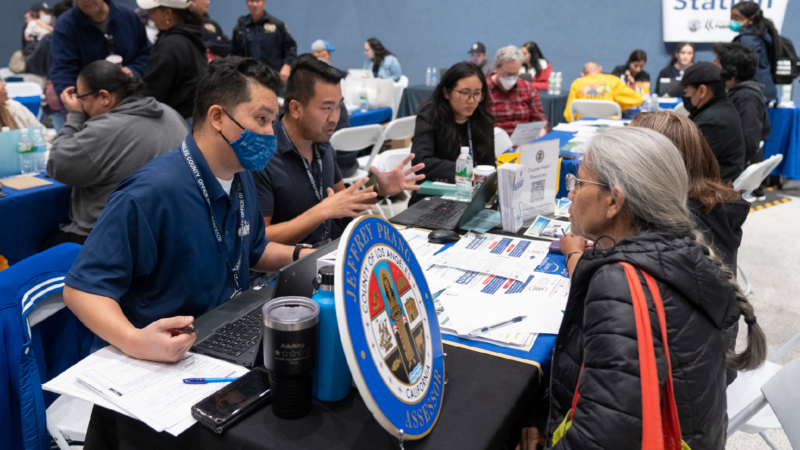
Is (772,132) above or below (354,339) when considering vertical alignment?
below

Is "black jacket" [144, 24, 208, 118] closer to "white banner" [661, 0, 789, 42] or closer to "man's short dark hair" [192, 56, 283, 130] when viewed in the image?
"man's short dark hair" [192, 56, 283, 130]

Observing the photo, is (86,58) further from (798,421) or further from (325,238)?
(798,421)

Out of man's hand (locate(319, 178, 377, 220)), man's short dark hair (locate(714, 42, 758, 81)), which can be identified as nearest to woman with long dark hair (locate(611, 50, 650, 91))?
man's short dark hair (locate(714, 42, 758, 81))

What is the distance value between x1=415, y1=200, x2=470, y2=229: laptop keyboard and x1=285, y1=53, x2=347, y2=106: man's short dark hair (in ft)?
2.12

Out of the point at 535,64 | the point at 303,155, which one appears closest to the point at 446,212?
the point at 303,155

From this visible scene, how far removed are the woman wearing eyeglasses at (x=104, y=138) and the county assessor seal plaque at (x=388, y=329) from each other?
1.87 metres

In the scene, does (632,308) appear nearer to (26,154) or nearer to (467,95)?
(467,95)

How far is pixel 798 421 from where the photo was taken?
119 centimetres

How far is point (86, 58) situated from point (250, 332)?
10.5ft

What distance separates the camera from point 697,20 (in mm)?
7973

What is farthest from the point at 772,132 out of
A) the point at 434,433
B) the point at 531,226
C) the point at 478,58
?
the point at 434,433

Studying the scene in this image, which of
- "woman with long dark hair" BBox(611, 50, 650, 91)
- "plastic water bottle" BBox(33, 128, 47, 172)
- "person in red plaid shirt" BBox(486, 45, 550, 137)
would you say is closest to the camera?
"plastic water bottle" BBox(33, 128, 47, 172)

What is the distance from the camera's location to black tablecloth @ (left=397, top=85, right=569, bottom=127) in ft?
21.7

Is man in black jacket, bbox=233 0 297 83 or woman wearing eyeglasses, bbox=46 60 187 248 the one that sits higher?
man in black jacket, bbox=233 0 297 83
